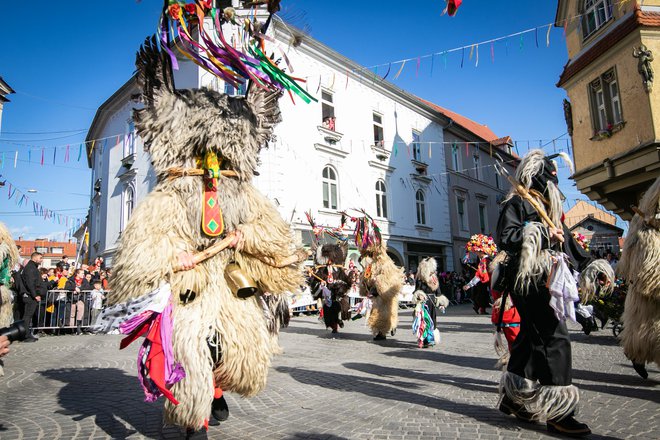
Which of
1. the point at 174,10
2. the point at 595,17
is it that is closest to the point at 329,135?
the point at 595,17

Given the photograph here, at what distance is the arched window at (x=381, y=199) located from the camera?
75.1ft

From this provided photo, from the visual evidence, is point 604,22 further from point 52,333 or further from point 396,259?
point 52,333

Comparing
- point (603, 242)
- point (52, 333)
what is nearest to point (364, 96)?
point (52, 333)

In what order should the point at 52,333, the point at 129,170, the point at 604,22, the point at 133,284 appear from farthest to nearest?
1. the point at 129,170
2. the point at 604,22
3. the point at 52,333
4. the point at 133,284

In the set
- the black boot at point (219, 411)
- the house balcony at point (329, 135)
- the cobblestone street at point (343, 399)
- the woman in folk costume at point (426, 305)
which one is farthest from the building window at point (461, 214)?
the black boot at point (219, 411)

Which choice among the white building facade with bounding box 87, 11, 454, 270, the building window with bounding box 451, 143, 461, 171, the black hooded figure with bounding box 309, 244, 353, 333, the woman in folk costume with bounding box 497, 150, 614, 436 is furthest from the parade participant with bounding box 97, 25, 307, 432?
the building window with bounding box 451, 143, 461, 171

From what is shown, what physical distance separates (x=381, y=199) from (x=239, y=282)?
20.4 metres

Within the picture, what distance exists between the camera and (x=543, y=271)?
10.9 feet

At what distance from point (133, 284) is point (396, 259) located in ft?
69.3

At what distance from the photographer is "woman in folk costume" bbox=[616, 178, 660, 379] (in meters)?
4.17

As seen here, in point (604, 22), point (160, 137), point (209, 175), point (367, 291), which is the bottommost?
point (367, 291)

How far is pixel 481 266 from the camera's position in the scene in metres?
12.9

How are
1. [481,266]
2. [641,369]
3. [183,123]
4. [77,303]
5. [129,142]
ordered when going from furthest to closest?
[129,142] < [481,266] < [77,303] < [641,369] < [183,123]

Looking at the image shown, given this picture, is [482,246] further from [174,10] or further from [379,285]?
[174,10]
